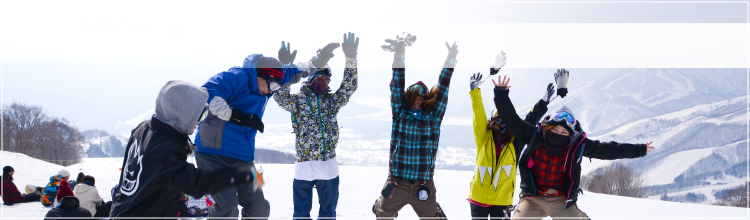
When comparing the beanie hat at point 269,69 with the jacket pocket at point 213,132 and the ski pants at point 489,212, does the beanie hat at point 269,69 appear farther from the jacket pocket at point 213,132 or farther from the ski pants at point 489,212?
the ski pants at point 489,212

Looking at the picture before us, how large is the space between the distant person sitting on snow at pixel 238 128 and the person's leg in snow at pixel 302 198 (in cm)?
73

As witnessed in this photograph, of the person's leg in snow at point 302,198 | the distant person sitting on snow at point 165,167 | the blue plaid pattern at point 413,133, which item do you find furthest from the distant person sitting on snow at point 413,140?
the distant person sitting on snow at point 165,167

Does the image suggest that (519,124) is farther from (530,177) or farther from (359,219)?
(359,219)

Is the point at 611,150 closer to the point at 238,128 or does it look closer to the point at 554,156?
the point at 554,156

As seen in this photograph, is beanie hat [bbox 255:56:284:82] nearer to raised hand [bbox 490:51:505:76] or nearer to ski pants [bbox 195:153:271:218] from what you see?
ski pants [bbox 195:153:271:218]

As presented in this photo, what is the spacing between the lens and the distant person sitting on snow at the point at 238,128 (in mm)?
3801

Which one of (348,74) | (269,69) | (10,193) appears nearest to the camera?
(269,69)

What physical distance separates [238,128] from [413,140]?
173cm

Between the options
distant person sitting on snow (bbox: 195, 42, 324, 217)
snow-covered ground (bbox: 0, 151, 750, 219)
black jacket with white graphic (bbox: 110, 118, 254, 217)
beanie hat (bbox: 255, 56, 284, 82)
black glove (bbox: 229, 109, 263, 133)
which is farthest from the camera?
snow-covered ground (bbox: 0, 151, 750, 219)

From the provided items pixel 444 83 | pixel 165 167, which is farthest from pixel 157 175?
pixel 444 83

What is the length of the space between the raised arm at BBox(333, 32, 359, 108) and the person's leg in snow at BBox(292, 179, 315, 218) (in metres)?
0.93

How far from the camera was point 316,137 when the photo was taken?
4.77m

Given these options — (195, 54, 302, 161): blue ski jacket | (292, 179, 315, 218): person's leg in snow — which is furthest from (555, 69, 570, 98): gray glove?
(195, 54, 302, 161): blue ski jacket

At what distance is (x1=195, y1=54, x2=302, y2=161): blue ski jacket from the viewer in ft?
12.7
